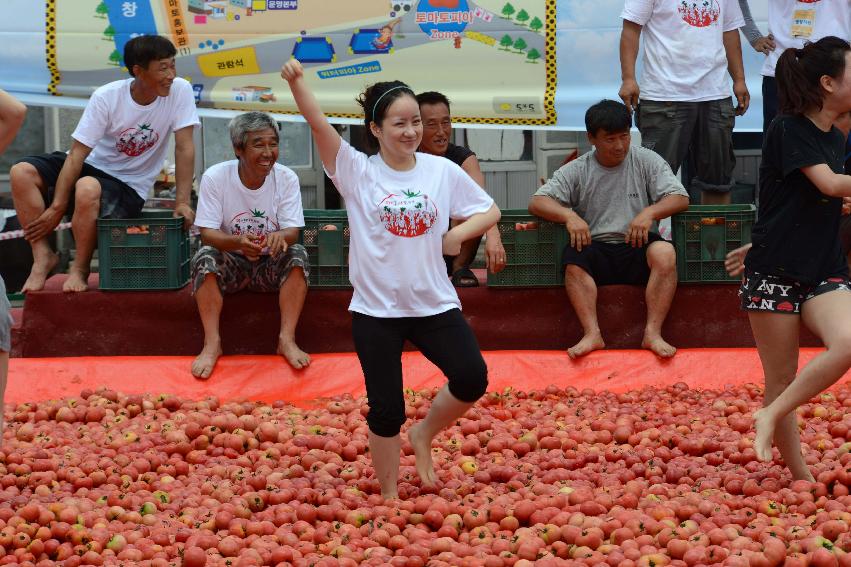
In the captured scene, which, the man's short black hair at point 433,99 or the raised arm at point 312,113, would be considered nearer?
the raised arm at point 312,113

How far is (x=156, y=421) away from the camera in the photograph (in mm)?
6070

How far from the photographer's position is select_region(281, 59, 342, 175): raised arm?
436cm

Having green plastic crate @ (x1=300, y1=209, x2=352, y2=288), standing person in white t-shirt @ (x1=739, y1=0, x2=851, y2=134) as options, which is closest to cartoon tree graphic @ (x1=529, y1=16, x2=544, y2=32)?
standing person in white t-shirt @ (x1=739, y1=0, x2=851, y2=134)

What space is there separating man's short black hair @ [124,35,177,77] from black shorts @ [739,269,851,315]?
4.16m

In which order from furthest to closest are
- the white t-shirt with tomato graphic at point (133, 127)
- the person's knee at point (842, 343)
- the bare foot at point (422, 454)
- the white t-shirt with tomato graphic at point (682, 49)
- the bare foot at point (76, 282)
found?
the white t-shirt with tomato graphic at point (682, 49)
the white t-shirt with tomato graphic at point (133, 127)
the bare foot at point (76, 282)
the bare foot at point (422, 454)
the person's knee at point (842, 343)

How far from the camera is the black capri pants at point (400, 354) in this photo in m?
4.46

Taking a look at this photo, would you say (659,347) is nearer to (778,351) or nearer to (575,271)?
(575,271)

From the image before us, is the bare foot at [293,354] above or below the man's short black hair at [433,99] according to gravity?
below

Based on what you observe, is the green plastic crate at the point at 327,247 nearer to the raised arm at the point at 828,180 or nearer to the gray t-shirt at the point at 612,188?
the gray t-shirt at the point at 612,188

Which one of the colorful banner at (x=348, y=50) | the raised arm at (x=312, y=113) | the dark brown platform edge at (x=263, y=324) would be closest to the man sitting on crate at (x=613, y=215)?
the dark brown platform edge at (x=263, y=324)

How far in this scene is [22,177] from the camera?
23.7ft

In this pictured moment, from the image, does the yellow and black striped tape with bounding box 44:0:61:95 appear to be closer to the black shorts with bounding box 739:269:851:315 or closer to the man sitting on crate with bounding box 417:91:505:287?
the man sitting on crate with bounding box 417:91:505:287

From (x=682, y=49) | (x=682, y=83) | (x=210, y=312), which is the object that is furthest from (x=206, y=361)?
(x=682, y=49)

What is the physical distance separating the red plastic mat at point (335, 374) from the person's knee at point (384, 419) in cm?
201
